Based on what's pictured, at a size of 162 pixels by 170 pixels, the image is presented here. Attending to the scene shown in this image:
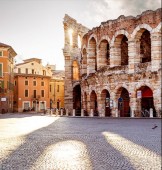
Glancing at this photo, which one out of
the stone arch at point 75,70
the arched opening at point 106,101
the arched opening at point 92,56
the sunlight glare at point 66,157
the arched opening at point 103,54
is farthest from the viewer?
the stone arch at point 75,70

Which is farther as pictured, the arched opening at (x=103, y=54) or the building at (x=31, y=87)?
the building at (x=31, y=87)

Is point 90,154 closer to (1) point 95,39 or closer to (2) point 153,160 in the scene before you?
(2) point 153,160

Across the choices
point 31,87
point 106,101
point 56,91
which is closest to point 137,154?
Answer: point 106,101

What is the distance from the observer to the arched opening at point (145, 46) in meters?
31.7

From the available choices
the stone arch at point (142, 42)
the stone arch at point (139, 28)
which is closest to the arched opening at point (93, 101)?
the stone arch at point (142, 42)

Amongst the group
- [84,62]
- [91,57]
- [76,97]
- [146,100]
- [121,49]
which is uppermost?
[121,49]

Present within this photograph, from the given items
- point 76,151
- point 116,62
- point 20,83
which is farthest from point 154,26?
point 20,83

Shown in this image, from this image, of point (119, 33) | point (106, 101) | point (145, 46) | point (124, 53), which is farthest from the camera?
point (124, 53)

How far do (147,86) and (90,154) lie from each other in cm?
2176

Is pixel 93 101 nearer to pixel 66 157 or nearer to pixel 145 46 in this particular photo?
pixel 145 46

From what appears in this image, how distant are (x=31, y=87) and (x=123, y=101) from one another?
3568 centimetres

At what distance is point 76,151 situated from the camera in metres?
9.20

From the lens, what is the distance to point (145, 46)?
32.2 m

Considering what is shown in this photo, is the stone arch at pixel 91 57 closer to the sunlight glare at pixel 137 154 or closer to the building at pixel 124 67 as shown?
the building at pixel 124 67
